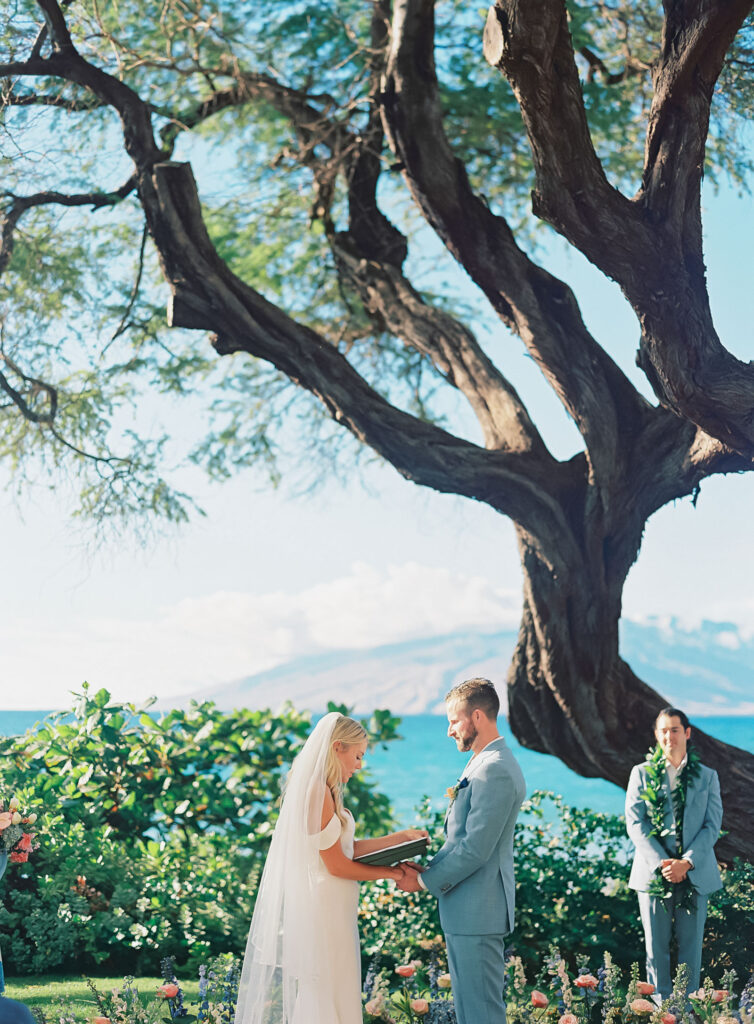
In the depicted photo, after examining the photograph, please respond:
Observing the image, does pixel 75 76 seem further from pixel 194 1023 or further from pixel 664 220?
pixel 194 1023

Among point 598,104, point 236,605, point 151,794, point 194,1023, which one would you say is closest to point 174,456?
point 151,794

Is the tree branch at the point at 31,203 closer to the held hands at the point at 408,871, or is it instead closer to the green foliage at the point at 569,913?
the held hands at the point at 408,871

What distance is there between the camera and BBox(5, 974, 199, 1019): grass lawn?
5.27m

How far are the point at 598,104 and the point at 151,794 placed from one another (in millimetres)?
6460

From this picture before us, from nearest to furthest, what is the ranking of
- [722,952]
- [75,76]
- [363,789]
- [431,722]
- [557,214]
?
[557,214]
[722,952]
[75,76]
[363,789]
[431,722]

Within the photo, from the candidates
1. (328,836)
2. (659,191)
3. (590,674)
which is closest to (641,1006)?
(328,836)

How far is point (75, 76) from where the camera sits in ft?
21.7

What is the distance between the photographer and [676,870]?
5.10 meters

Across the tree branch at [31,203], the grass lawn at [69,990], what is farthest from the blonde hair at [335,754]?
the tree branch at [31,203]

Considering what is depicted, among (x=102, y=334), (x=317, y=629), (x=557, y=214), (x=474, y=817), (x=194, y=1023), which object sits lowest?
(x=194, y=1023)

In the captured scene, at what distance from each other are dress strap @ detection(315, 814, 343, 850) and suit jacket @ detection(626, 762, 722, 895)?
2.08m

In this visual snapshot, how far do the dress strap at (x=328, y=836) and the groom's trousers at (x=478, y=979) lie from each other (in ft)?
2.11

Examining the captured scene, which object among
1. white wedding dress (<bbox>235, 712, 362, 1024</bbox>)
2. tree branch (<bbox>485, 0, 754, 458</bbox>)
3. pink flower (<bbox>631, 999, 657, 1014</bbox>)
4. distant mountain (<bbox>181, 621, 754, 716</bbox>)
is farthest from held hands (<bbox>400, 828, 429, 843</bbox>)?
distant mountain (<bbox>181, 621, 754, 716</bbox>)

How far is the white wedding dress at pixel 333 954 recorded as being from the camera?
391cm
